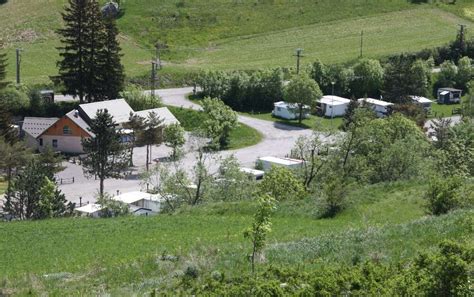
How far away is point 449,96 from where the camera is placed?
7869 cm

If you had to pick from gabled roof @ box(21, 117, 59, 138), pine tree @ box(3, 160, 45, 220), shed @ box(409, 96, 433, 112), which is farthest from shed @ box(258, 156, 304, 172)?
shed @ box(409, 96, 433, 112)

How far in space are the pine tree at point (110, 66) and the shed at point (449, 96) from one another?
3008 centimetres

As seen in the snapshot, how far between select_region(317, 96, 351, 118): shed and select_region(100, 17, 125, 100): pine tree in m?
17.1

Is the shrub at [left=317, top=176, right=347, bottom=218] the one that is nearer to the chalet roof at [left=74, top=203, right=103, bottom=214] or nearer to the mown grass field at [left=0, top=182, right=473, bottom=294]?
the mown grass field at [left=0, top=182, right=473, bottom=294]

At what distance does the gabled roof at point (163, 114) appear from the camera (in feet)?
207

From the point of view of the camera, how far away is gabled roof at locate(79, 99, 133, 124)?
62031mm

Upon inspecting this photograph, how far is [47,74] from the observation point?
255 ft

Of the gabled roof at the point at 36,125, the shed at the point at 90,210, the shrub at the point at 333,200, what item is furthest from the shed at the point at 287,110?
the shrub at the point at 333,200

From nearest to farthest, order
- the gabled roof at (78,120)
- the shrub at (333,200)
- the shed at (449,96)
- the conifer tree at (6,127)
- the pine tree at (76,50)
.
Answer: the shrub at (333,200) → the conifer tree at (6,127) → the gabled roof at (78,120) → the pine tree at (76,50) → the shed at (449,96)

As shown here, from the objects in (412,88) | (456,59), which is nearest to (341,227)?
(412,88)

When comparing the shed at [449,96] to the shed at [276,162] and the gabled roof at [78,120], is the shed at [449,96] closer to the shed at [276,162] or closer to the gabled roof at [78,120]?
the shed at [276,162]

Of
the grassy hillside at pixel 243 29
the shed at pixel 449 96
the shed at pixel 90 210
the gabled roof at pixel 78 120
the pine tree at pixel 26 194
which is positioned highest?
the grassy hillside at pixel 243 29

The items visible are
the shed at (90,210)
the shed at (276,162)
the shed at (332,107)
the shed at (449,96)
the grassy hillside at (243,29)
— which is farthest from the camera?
the grassy hillside at (243,29)

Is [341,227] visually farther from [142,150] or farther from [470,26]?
[470,26]
